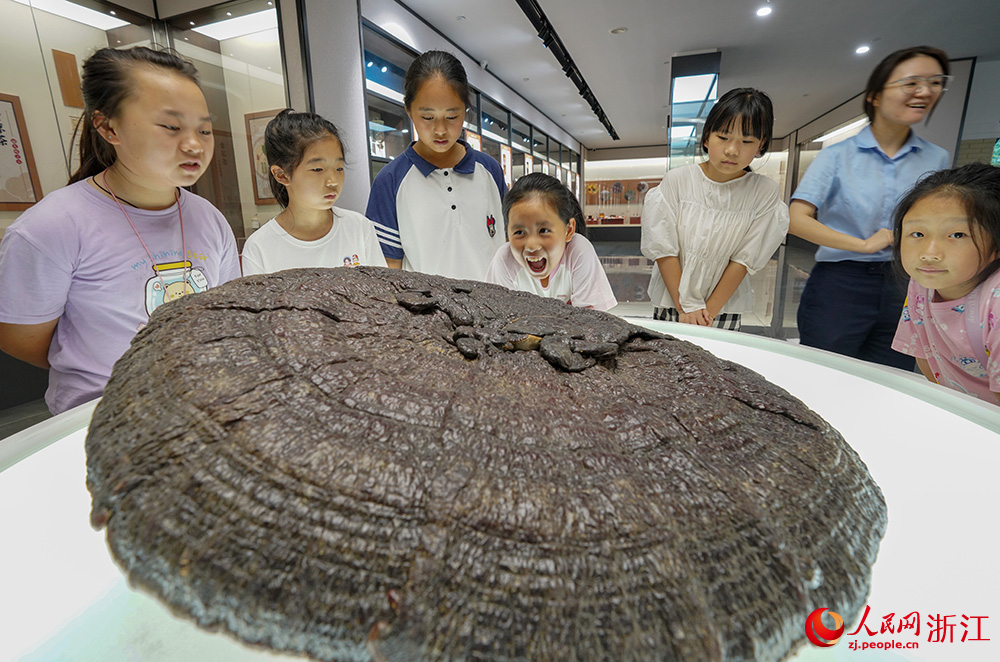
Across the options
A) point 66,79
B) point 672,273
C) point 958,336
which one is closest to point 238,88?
point 66,79

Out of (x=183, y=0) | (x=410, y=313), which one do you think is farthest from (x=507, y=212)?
(x=183, y=0)

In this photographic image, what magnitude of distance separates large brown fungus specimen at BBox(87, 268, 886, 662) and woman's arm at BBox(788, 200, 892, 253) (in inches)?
63.9

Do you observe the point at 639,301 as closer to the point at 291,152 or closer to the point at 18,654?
the point at 291,152

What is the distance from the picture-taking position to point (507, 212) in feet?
6.24

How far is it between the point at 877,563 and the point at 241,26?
630 cm

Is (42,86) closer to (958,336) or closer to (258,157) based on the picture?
(258,157)

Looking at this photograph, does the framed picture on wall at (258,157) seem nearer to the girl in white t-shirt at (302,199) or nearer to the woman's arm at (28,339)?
the girl in white t-shirt at (302,199)

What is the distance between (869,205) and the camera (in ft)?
6.94

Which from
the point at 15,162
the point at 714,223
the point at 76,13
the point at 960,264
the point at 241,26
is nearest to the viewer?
the point at 960,264

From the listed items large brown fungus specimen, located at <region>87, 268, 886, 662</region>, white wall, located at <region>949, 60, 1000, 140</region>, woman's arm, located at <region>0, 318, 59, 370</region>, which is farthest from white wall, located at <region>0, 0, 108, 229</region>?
white wall, located at <region>949, 60, 1000, 140</region>

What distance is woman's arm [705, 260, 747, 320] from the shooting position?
2230 mm

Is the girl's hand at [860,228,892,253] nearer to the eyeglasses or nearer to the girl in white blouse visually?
the girl in white blouse

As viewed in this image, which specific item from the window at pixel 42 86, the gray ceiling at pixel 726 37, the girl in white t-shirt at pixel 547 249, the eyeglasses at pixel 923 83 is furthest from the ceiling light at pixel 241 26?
the eyeglasses at pixel 923 83

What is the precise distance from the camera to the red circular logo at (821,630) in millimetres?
599
